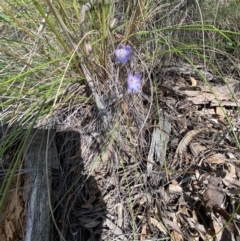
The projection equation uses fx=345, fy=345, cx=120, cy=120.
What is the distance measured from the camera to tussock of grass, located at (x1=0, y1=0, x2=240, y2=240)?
3.54ft

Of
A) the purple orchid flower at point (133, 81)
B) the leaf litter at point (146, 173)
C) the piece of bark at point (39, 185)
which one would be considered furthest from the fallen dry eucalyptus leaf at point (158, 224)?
the purple orchid flower at point (133, 81)

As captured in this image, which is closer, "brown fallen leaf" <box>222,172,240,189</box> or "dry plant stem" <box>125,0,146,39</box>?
"brown fallen leaf" <box>222,172,240,189</box>

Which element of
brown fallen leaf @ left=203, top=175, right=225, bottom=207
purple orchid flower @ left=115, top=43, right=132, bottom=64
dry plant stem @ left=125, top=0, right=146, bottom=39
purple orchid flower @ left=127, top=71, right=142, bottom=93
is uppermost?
dry plant stem @ left=125, top=0, right=146, bottom=39

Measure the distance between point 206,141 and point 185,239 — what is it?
338 millimetres

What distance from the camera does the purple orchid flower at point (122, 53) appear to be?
1.14 m

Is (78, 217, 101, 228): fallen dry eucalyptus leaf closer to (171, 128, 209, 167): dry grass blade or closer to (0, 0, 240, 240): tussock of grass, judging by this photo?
(0, 0, 240, 240): tussock of grass

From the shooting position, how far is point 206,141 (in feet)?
3.85

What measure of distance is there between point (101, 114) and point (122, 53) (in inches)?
8.5

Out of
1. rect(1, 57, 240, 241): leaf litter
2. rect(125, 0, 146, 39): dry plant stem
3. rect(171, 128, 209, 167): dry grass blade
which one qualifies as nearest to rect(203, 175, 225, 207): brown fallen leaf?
rect(1, 57, 240, 241): leaf litter

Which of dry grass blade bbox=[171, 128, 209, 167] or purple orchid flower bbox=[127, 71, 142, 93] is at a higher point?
purple orchid flower bbox=[127, 71, 142, 93]

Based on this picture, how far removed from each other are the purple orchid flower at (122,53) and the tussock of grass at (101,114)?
42 millimetres

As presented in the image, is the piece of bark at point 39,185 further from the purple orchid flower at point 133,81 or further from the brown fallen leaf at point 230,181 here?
the brown fallen leaf at point 230,181

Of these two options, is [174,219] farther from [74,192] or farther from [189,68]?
[189,68]

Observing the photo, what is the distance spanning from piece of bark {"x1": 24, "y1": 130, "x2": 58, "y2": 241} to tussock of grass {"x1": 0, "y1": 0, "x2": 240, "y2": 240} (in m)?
0.03
